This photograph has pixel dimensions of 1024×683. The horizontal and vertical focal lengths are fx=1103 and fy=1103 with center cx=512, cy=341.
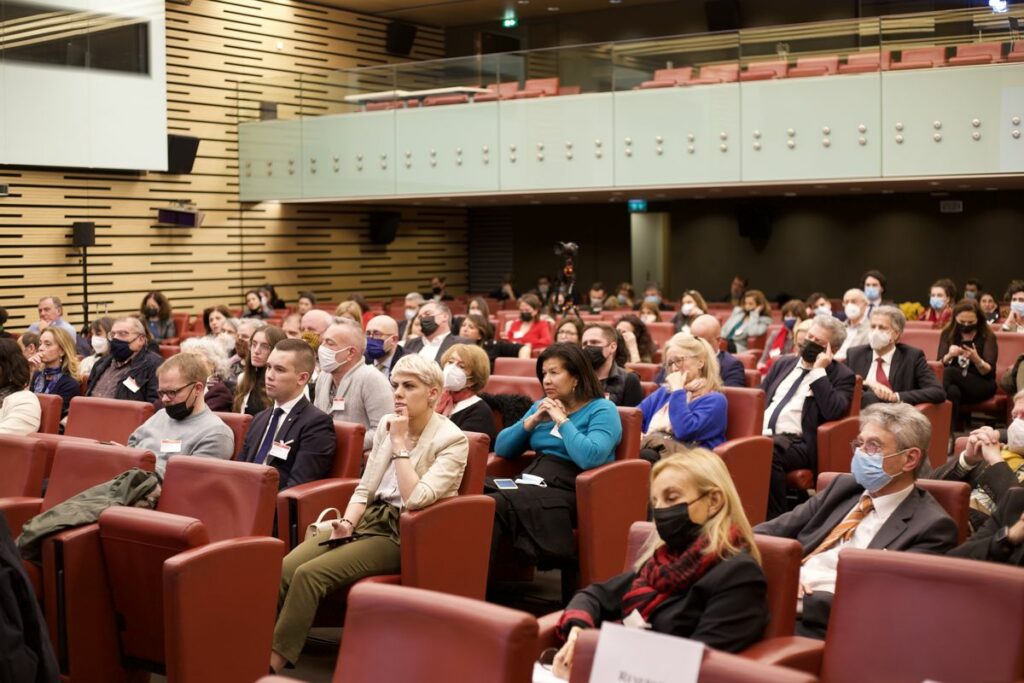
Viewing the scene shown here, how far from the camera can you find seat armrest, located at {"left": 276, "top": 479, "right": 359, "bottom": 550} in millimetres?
4402

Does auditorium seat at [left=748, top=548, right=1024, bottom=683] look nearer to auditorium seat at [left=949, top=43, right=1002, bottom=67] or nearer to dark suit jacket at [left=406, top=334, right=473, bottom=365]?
dark suit jacket at [left=406, top=334, right=473, bottom=365]

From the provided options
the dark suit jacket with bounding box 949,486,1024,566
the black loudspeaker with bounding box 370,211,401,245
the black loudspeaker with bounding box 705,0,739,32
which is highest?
the black loudspeaker with bounding box 705,0,739,32

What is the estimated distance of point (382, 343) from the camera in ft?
23.6

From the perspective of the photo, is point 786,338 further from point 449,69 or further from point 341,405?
point 449,69

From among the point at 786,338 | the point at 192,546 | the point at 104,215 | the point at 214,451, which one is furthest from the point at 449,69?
the point at 192,546

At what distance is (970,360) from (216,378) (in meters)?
5.26

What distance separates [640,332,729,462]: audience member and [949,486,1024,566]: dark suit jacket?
218cm

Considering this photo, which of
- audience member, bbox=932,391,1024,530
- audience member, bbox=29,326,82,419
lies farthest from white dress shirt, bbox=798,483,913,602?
audience member, bbox=29,326,82,419

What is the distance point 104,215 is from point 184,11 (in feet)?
11.1

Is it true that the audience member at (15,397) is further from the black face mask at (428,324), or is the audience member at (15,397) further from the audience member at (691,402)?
the audience member at (691,402)

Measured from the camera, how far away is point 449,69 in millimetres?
14961

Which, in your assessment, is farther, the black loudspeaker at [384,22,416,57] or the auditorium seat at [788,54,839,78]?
the black loudspeaker at [384,22,416,57]

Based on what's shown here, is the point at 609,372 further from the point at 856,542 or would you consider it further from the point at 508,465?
the point at 856,542

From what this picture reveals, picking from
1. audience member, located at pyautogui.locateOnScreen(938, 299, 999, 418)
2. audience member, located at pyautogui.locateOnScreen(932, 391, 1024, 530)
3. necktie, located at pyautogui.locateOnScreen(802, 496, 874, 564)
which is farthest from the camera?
audience member, located at pyautogui.locateOnScreen(938, 299, 999, 418)
